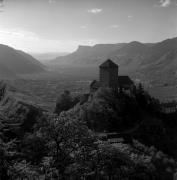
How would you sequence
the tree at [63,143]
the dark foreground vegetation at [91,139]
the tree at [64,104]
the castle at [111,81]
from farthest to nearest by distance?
the castle at [111,81], the tree at [64,104], the tree at [63,143], the dark foreground vegetation at [91,139]

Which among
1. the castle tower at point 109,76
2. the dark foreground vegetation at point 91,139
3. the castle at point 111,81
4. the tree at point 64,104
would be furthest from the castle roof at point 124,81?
the tree at point 64,104

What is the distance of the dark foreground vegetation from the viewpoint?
14172mm

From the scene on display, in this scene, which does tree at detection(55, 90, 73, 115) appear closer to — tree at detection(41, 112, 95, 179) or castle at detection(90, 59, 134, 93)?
castle at detection(90, 59, 134, 93)

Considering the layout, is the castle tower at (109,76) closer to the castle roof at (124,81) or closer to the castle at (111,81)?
the castle at (111,81)

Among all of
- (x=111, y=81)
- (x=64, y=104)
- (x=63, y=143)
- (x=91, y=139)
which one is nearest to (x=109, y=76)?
(x=111, y=81)

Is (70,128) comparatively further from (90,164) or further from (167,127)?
(167,127)

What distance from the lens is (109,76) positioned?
58.7m

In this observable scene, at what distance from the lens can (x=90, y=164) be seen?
47.9 ft

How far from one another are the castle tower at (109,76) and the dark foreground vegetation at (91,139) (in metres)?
3.82

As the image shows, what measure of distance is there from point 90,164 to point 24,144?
16.2 metres

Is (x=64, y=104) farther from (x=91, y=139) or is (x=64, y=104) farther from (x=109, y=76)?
(x=91, y=139)

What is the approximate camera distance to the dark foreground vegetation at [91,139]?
14172 millimetres

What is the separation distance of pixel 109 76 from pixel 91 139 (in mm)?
43493

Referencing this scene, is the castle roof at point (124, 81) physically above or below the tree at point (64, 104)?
above
